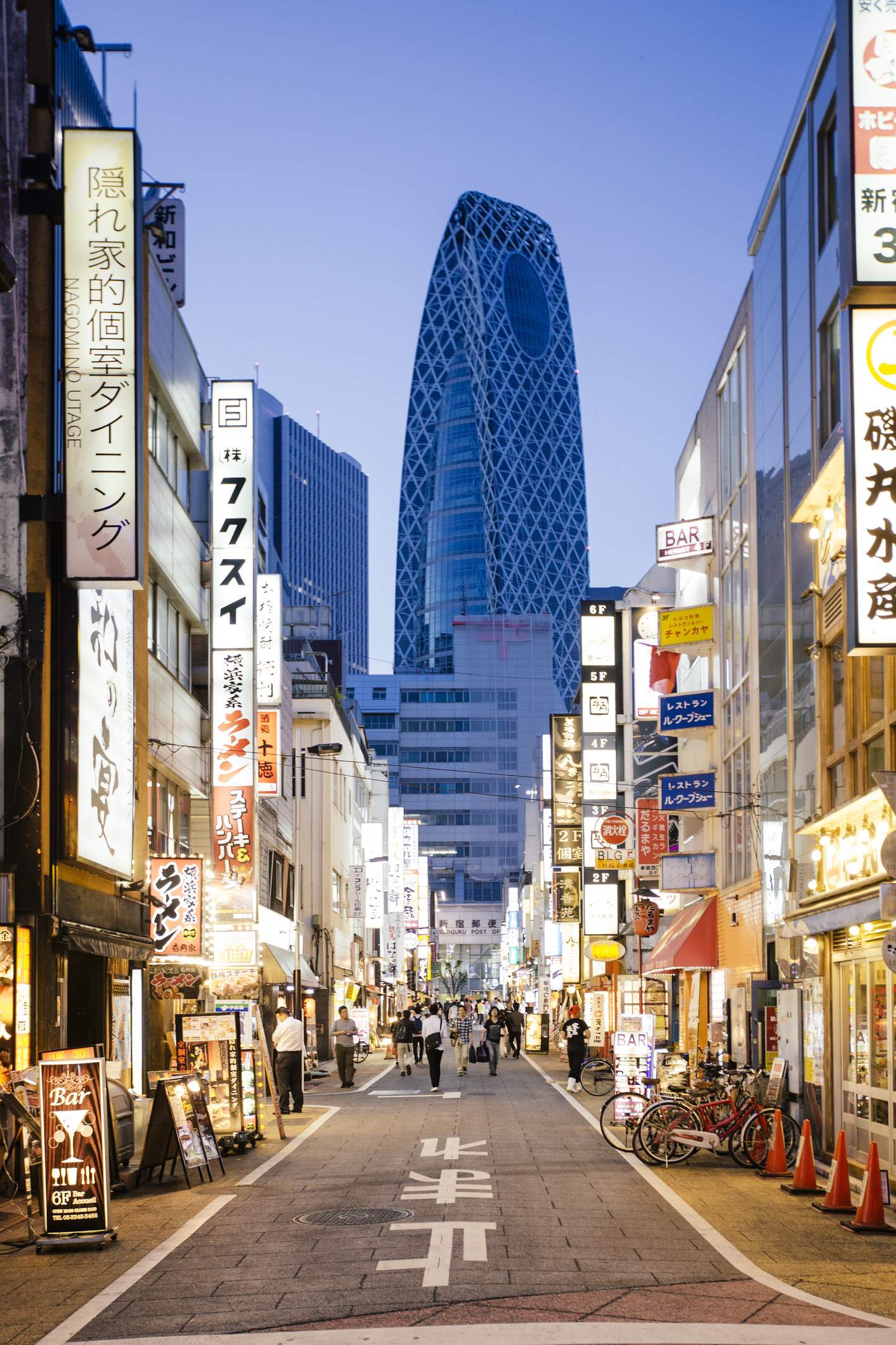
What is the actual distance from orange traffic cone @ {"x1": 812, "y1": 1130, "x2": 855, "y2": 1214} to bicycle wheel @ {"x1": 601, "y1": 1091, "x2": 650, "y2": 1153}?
5747 mm

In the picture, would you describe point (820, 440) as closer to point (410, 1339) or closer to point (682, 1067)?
point (682, 1067)

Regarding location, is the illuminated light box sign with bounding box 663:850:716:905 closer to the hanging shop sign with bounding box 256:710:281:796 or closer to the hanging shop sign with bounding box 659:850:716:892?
the hanging shop sign with bounding box 659:850:716:892

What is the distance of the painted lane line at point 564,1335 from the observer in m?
8.30

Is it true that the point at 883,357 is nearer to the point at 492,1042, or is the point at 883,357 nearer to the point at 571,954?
the point at 492,1042

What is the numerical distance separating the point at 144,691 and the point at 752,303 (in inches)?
540

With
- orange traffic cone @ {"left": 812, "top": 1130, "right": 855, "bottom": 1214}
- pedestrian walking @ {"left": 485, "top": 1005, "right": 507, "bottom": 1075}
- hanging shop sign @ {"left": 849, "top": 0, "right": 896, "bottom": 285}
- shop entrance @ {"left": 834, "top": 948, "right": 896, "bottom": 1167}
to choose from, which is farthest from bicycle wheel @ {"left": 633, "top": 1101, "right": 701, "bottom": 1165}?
pedestrian walking @ {"left": 485, "top": 1005, "right": 507, "bottom": 1075}

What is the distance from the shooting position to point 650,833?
42156 millimetres

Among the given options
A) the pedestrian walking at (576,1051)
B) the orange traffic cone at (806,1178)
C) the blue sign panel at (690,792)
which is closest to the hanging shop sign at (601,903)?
the pedestrian walking at (576,1051)

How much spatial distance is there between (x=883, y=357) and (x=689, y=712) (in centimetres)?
2144

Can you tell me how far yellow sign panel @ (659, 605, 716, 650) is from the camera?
33344mm

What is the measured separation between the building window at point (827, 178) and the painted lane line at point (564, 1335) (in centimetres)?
1571

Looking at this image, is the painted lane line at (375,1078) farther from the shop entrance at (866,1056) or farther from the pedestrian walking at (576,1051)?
the shop entrance at (866,1056)

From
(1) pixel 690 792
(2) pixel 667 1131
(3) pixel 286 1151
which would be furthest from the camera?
(1) pixel 690 792

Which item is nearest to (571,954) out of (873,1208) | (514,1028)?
(514,1028)
